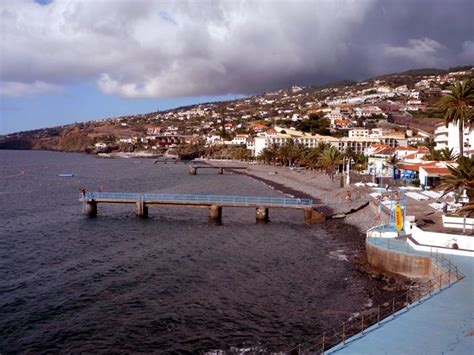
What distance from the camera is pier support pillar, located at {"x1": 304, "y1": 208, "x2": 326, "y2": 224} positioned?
4769 centimetres

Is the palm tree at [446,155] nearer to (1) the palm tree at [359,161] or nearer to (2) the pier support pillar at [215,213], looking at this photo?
(1) the palm tree at [359,161]

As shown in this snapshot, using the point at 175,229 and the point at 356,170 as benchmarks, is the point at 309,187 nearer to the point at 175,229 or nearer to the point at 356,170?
the point at 356,170

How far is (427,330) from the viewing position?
15.8 metres

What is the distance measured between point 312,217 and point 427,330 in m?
32.0

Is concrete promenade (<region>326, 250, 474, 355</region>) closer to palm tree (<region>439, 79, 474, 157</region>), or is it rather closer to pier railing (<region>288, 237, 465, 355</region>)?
pier railing (<region>288, 237, 465, 355</region>)

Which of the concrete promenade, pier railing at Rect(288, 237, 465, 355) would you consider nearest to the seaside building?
pier railing at Rect(288, 237, 465, 355)

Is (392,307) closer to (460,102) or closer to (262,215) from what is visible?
(262,215)

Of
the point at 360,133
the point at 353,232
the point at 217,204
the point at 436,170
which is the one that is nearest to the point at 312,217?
the point at 353,232

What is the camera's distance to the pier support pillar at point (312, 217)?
4769 centimetres

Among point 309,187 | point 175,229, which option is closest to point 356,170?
point 309,187

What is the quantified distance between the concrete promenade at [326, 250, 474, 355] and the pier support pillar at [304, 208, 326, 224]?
2800cm

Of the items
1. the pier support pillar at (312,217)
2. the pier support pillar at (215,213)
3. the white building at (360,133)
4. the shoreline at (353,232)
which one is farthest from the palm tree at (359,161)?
the white building at (360,133)

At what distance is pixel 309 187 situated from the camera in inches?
3039

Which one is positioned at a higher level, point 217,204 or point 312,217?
point 217,204
